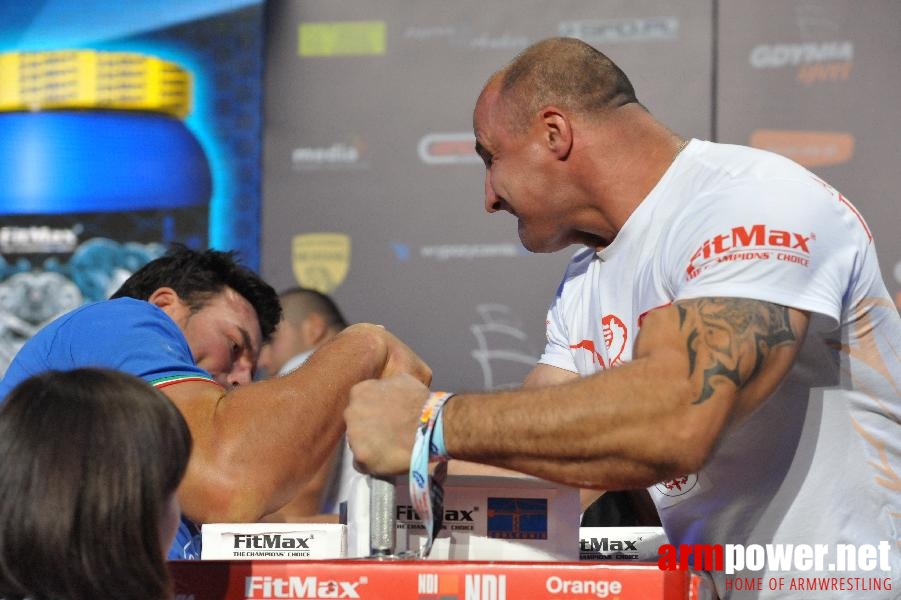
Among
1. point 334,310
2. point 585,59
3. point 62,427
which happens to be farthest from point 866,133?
point 62,427

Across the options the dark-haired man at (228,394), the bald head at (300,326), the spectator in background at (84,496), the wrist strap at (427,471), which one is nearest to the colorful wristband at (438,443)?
the wrist strap at (427,471)

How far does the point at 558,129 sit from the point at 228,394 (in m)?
0.81

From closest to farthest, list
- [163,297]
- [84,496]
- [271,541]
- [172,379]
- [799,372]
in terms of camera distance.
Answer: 1. [84,496]
2. [799,372]
3. [271,541]
4. [172,379]
5. [163,297]

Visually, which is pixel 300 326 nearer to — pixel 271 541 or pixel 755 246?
pixel 271 541

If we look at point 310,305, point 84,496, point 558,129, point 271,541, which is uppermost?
point 558,129

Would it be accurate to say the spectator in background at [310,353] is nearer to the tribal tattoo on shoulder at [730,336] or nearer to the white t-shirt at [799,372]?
the white t-shirt at [799,372]

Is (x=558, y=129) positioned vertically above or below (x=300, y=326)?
above

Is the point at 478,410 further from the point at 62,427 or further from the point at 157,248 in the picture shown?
the point at 157,248

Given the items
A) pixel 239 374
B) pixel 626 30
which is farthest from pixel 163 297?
pixel 626 30

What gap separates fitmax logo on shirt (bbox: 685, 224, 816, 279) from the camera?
1730mm

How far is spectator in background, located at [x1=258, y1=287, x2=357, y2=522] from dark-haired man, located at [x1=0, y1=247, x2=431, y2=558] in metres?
1.62

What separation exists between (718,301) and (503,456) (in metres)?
0.39

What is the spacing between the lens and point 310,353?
171 inches

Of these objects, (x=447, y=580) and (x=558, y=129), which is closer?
(x=447, y=580)
